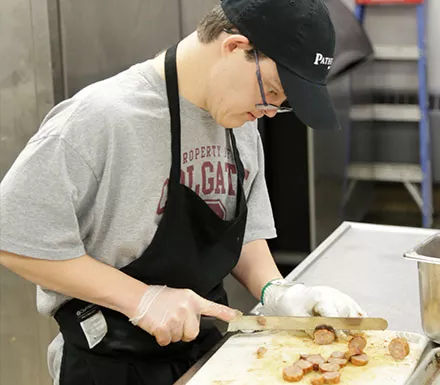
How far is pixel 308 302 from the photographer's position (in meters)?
1.78

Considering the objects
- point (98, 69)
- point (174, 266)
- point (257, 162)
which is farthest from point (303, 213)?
point (174, 266)

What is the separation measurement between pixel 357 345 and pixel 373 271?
0.54m

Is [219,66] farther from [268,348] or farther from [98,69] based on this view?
[98,69]

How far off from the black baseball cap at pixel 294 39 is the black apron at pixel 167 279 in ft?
0.79

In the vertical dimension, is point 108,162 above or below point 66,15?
below

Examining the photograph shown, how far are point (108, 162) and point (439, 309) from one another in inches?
28.8

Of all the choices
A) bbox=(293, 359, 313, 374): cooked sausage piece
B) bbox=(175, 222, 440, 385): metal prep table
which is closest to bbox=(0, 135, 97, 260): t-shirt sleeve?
bbox=(175, 222, 440, 385): metal prep table

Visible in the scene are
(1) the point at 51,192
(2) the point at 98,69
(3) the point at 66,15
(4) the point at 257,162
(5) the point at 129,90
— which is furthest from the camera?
(2) the point at 98,69

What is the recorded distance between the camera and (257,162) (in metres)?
1.92

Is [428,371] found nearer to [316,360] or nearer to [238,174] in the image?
[316,360]

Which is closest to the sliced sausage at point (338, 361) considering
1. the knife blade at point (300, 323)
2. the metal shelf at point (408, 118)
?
the knife blade at point (300, 323)

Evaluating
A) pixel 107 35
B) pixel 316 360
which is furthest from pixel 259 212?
pixel 107 35

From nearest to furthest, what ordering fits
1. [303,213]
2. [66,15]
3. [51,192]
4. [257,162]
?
[51,192]
[257,162]
[66,15]
[303,213]

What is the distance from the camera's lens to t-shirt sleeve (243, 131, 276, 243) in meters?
1.97
